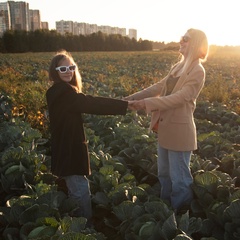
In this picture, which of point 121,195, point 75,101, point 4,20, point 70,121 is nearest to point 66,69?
point 75,101

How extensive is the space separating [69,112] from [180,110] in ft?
3.32

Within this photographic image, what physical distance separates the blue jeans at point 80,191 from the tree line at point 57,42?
183 ft

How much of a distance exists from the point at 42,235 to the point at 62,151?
76 cm

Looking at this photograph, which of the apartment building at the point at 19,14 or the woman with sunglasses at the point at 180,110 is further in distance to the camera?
the apartment building at the point at 19,14

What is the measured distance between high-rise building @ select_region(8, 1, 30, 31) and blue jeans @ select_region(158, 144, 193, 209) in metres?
109

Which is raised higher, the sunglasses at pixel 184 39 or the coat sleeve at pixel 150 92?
the sunglasses at pixel 184 39

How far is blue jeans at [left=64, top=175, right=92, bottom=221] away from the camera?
3164 millimetres

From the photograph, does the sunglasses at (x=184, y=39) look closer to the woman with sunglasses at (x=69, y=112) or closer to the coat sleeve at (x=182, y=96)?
the coat sleeve at (x=182, y=96)

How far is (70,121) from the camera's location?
3.00 m

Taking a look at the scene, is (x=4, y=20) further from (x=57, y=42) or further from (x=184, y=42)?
(x=184, y=42)

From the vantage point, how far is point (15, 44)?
185 feet

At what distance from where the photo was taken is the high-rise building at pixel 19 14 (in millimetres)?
104750

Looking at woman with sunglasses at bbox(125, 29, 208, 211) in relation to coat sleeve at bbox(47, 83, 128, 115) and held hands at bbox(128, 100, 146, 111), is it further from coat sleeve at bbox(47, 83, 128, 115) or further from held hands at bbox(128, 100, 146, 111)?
coat sleeve at bbox(47, 83, 128, 115)

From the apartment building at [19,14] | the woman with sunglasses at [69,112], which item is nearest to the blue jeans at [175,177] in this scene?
the woman with sunglasses at [69,112]
